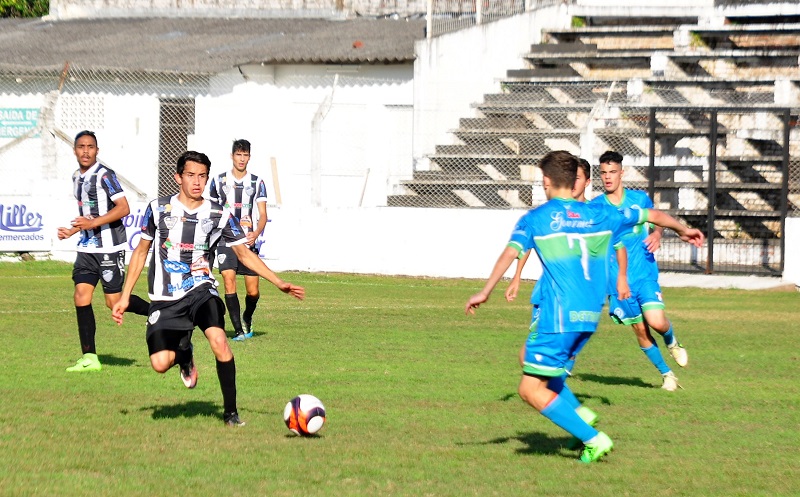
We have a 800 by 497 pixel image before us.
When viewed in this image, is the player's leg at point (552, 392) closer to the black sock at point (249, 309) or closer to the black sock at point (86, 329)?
the black sock at point (86, 329)

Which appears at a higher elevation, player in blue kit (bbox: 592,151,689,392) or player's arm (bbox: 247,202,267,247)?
player's arm (bbox: 247,202,267,247)

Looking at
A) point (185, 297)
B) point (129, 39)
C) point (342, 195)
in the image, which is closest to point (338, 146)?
point (342, 195)

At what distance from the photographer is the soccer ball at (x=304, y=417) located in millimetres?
7734

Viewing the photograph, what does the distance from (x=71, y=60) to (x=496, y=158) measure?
36.9 feet

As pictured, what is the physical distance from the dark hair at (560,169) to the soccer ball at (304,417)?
82.3 inches

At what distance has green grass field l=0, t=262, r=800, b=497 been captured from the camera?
6711 mm

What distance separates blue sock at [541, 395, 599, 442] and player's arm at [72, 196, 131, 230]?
5.29 m

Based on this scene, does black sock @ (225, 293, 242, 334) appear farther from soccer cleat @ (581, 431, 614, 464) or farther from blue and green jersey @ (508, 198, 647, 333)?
soccer cleat @ (581, 431, 614, 464)

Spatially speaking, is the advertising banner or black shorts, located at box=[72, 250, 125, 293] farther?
the advertising banner

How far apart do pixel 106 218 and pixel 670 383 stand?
5177mm

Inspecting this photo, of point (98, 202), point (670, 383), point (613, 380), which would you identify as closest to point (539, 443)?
point (670, 383)

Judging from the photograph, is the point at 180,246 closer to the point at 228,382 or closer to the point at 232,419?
the point at 228,382

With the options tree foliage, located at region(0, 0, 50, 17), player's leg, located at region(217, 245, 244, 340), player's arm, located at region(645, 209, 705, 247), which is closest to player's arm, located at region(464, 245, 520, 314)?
player's arm, located at region(645, 209, 705, 247)

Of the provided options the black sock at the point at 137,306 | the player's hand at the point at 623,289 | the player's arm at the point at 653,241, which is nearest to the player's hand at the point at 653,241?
the player's arm at the point at 653,241
